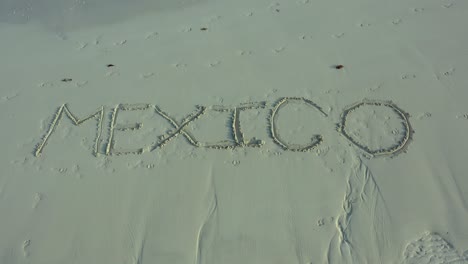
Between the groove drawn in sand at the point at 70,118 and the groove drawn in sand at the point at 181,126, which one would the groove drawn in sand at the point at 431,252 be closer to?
the groove drawn in sand at the point at 181,126

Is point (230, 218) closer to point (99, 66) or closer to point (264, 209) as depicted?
point (264, 209)

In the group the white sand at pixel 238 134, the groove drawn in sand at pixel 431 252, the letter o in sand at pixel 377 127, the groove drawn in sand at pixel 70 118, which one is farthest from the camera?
the groove drawn in sand at pixel 70 118

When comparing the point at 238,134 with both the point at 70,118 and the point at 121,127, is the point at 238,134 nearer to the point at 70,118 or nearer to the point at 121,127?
the point at 121,127

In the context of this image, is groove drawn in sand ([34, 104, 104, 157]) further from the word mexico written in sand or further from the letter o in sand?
the letter o in sand

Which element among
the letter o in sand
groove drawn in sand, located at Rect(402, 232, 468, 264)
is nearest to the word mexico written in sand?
the letter o in sand

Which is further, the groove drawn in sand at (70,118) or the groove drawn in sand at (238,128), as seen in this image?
the groove drawn in sand at (70,118)

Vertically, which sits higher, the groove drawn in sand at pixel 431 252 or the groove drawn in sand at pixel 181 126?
the groove drawn in sand at pixel 181 126

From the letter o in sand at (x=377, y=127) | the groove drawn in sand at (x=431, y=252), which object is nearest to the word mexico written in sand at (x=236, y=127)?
the letter o in sand at (x=377, y=127)

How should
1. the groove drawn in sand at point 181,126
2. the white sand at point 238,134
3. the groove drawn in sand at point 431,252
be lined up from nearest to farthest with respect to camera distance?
the groove drawn in sand at point 431,252, the white sand at point 238,134, the groove drawn in sand at point 181,126

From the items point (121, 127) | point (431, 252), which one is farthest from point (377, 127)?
point (121, 127)
